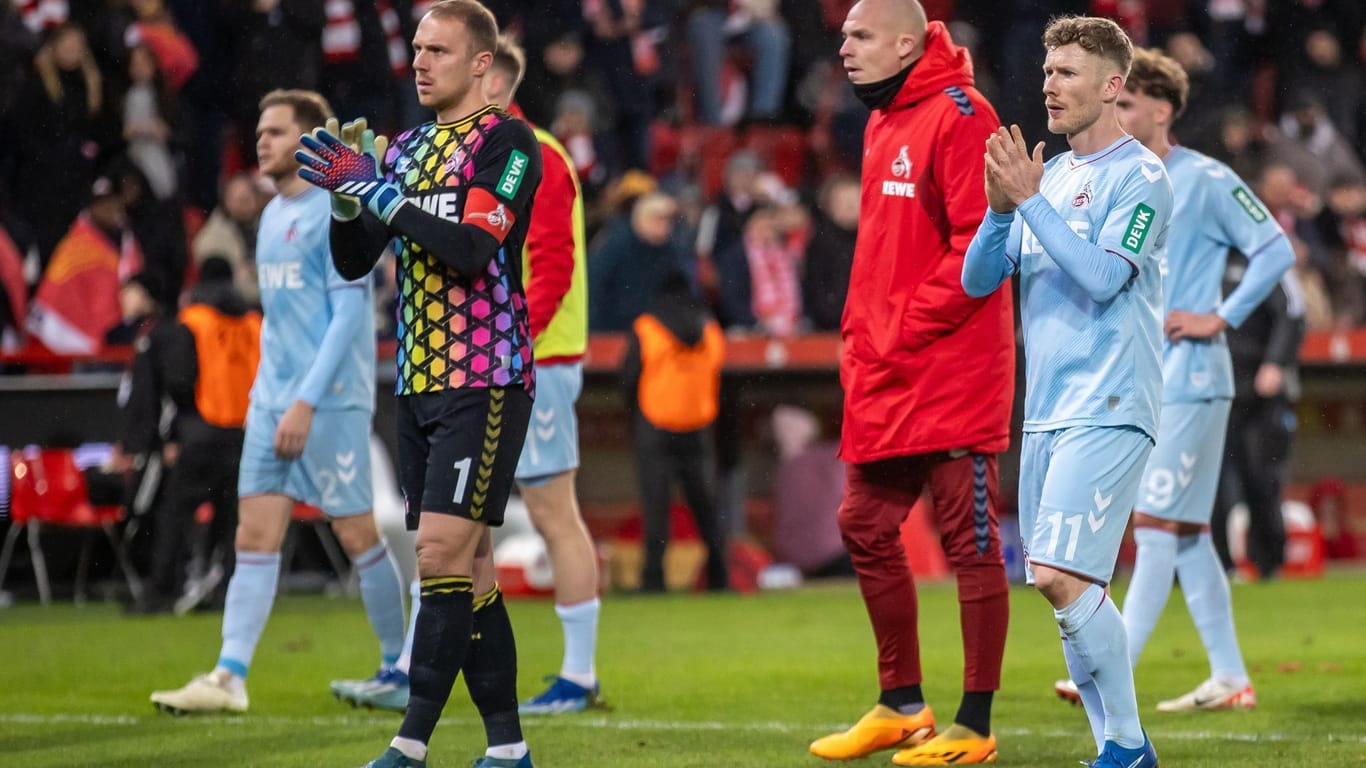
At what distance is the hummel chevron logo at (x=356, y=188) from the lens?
5.16 metres

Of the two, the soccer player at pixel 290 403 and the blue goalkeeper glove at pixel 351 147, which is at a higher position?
the blue goalkeeper glove at pixel 351 147

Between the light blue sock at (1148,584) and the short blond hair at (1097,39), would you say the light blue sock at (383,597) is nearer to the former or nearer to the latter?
the light blue sock at (1148,584)

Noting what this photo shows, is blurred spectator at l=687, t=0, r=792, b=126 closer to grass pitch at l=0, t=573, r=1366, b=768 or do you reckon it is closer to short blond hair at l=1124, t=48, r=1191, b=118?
grass pitch at l=0, t=573, r=1366, b=768

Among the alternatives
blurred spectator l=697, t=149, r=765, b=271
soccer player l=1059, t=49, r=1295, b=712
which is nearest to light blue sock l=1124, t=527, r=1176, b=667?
soccer player l=1059, t=49, r=1295, b=712

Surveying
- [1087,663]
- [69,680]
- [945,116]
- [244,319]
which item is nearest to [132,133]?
[244,319]

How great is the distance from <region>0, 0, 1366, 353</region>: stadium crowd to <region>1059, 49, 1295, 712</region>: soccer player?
7.45 meters

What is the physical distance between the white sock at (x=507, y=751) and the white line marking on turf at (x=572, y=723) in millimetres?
1426

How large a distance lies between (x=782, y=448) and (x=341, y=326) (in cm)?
823

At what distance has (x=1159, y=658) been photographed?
9102 millimetres

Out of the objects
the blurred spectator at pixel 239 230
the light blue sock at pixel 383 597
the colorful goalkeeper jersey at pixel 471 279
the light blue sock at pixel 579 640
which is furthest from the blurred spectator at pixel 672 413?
the colorful goalkeeper jersey at pixel 471 279

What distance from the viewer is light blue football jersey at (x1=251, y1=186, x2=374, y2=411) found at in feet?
24.1

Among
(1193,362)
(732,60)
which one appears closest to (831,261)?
(732,60)

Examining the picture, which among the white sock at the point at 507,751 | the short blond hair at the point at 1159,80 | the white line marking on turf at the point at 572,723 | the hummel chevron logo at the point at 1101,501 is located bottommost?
the white line marking on turf at the point at 572,723

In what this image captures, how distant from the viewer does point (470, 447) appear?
17.0 ft
